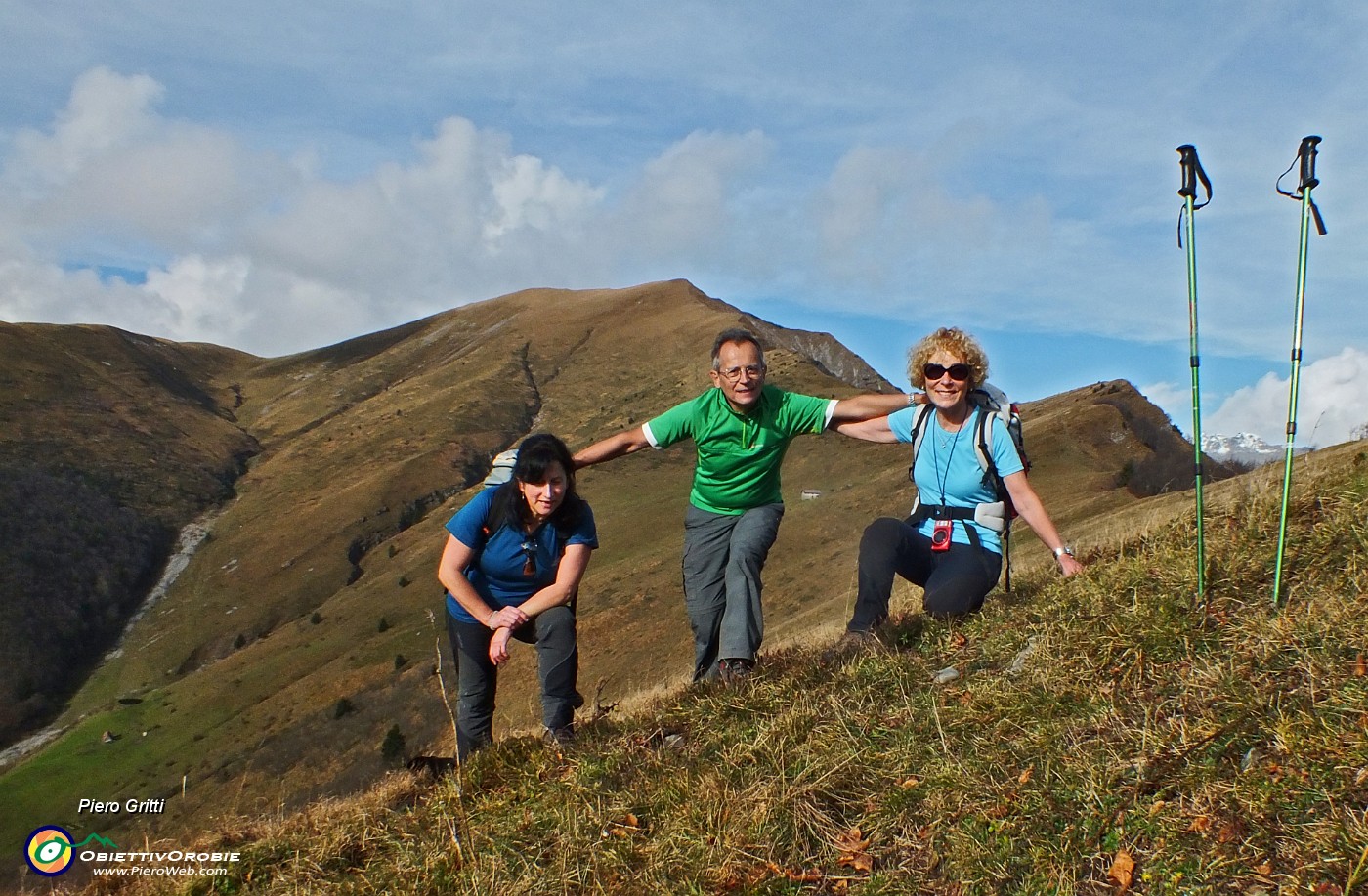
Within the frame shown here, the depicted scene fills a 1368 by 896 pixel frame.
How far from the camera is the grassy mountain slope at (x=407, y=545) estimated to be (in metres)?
34.5

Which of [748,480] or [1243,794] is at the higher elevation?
[748,480]

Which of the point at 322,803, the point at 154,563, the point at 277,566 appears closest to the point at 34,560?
the point at 154,563

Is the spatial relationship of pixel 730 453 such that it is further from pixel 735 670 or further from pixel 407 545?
pixel 407 545

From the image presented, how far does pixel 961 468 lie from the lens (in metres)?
5.99

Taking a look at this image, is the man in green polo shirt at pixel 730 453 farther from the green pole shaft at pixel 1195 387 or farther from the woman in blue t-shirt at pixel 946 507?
the green pole shaft at pixel 1195 387

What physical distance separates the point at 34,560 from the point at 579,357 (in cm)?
8147

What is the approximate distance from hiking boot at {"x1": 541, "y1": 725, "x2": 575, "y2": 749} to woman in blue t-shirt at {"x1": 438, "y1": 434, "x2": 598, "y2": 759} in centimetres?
13

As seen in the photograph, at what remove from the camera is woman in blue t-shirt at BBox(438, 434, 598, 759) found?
554 centimetres

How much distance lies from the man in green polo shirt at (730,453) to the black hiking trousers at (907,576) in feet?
2.10

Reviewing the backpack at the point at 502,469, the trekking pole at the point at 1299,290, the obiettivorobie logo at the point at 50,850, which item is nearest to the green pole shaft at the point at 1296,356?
the trekking pole at the point at 1299,290

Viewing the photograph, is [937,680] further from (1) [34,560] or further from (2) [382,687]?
(1) [34,560]

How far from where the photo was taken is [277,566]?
94.8 meters

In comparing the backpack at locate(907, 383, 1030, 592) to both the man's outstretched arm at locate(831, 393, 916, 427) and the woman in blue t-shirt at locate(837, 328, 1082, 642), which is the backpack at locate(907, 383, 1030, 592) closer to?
the woman in blue t-shirt at locate(837, 328, 1082, 642)

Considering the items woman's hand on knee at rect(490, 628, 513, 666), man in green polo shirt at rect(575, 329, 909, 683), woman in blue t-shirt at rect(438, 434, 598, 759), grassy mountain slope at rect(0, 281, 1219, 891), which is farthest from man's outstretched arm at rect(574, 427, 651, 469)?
grassy mountain slope at rect(0, 281, 1219, 891)
